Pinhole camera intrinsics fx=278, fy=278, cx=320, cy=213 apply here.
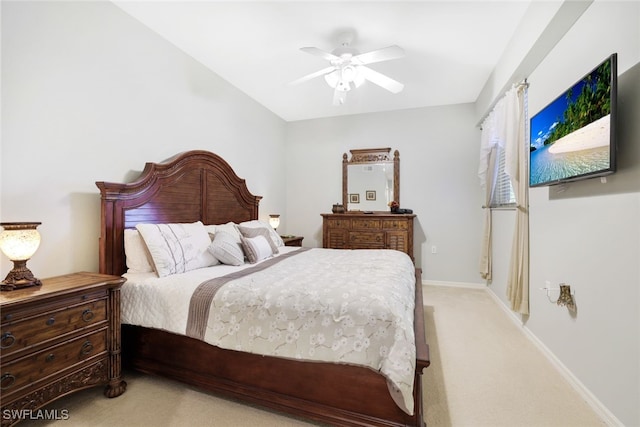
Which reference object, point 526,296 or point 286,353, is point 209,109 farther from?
point 526,296

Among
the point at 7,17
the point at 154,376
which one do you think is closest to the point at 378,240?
the point at 154,376

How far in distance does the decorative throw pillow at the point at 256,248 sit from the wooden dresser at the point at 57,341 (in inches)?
39.0

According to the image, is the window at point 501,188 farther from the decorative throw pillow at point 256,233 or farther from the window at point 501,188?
the decorative throw pillow at point 256,233

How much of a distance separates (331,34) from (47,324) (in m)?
2.87

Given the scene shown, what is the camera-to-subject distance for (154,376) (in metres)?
1.97

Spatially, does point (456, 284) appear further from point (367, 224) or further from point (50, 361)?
point (50, 361)

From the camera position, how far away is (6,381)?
1301 mm

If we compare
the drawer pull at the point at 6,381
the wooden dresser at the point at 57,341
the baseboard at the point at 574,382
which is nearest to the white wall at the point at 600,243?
the baseboard at the point at 574,382

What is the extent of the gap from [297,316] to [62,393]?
1.36 m

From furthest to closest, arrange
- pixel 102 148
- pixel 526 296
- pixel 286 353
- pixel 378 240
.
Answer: pixel 378 240, pixel 526 296, pixel 102 148, pixel 286 353

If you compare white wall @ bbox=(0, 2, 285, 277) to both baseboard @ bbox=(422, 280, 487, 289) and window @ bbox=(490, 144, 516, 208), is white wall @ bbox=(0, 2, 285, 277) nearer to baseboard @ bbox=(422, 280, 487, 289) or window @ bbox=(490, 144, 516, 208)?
window @ bbox=(490, 144, 516, 208)

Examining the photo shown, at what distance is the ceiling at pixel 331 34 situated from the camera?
2.20 m

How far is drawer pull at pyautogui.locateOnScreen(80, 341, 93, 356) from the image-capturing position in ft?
5.32

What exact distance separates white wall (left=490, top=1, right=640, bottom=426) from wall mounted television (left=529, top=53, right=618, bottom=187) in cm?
8
